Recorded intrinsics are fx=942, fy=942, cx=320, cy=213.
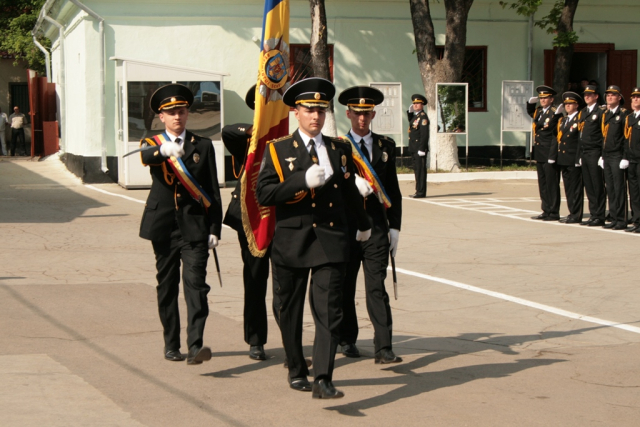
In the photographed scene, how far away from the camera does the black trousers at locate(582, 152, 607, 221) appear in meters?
14.5

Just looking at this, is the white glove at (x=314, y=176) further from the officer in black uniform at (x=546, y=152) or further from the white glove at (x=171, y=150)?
the officer in black uniform at (x=546, y=152)

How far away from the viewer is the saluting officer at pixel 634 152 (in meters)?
13.7

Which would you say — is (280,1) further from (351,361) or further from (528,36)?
(528,36)

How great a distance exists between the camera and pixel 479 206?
56.8 ft

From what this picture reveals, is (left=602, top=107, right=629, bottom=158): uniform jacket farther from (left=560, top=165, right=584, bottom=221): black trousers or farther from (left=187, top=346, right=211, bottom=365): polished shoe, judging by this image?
(left=187, top=346, right=211, bottom=365): polished shoe

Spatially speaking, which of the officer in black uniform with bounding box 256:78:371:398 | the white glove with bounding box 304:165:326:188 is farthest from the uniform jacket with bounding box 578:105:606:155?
the white glove with bounding box 304:165:326:188

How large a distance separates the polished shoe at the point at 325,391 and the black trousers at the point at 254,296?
1236 mm

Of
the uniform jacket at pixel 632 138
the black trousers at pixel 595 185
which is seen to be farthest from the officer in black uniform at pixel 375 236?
the black trousers at pixel 595 185

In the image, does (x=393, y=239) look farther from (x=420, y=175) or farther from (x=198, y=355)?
(x=420, y=175)

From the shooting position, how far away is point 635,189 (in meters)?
14.0

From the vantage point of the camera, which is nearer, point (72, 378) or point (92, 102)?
point (72, 378)

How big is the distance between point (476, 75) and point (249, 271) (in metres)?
20.0

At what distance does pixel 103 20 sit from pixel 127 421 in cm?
1870

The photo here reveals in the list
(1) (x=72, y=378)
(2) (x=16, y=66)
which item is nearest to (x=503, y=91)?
(1) (x=72, y=378)
